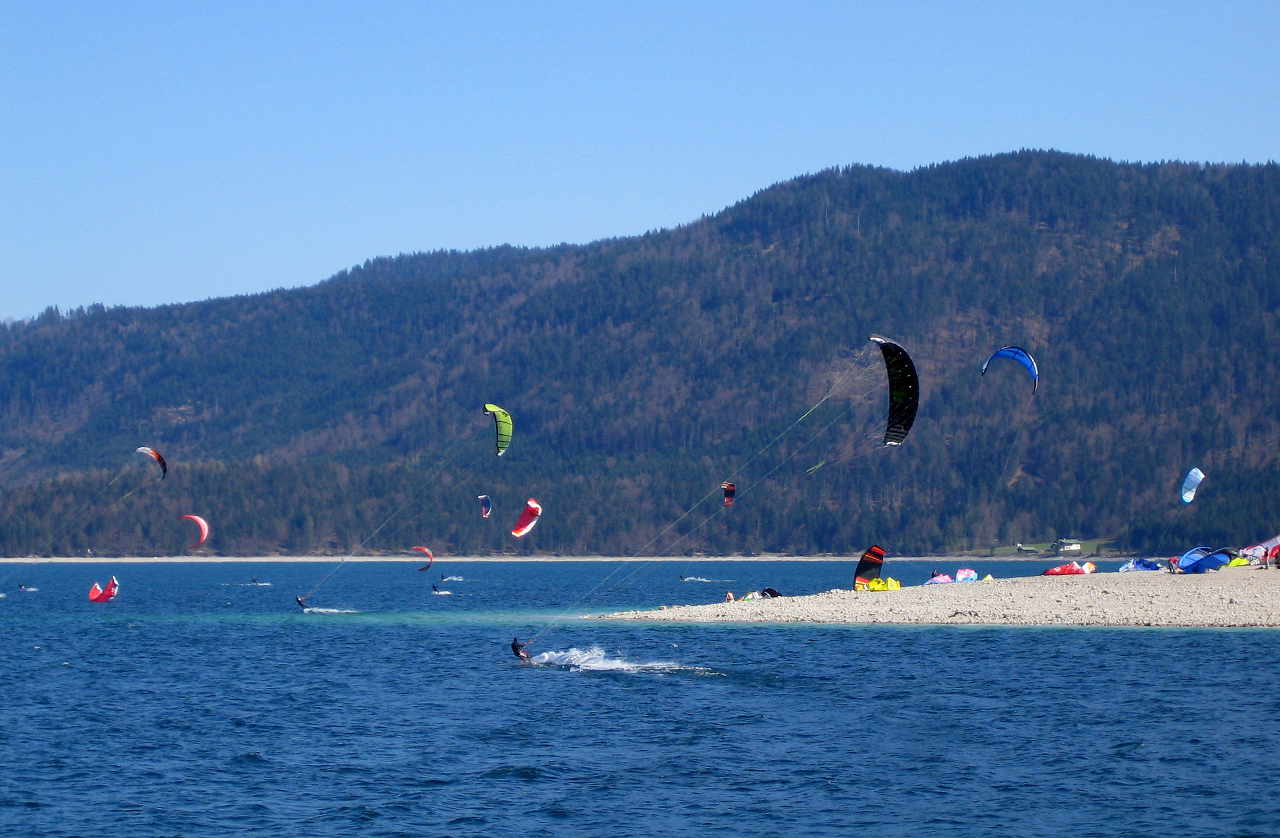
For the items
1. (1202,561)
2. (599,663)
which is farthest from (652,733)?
(1202,561)

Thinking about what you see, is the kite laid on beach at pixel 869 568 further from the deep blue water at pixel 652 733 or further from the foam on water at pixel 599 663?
the foam on water at pixel 599 663

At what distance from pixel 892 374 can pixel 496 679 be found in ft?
48.1

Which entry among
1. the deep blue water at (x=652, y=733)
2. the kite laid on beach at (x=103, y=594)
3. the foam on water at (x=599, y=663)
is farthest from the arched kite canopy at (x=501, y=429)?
the kite laid on beach at (x=103, y=594)

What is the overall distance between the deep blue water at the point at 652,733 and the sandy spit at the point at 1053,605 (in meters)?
2.96

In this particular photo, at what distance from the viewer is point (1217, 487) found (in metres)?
186

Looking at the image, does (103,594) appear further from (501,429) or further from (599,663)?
(599,663)

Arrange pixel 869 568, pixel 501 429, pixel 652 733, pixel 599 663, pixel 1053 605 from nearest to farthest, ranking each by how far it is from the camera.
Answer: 1. pixel 652 733
2. pixel 599 663
3. pixel 501 429
4. pixel 1053 605
5. pixel 869 568

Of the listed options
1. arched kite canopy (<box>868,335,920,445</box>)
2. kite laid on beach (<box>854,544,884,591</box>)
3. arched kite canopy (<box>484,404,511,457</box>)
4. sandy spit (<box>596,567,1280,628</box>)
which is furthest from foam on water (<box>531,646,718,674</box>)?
kite laid on beach (<box>854,544,884,591</box>)

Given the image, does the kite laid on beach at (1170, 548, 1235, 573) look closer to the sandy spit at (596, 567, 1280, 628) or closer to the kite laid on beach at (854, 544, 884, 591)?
the sandy spit at (596, 567, 1280, 628)

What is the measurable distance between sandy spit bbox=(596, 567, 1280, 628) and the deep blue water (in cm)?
296

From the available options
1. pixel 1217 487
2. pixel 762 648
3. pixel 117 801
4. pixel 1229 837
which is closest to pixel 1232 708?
pixel 1229 837

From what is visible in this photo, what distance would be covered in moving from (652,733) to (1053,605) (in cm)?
3240

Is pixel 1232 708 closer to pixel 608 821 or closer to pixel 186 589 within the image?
pixel 608 821

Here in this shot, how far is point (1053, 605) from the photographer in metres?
65.2
